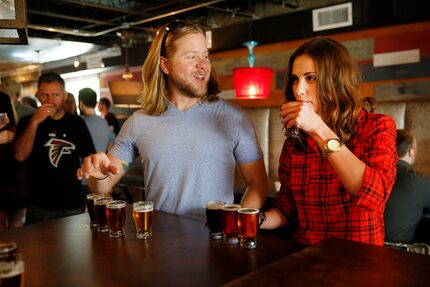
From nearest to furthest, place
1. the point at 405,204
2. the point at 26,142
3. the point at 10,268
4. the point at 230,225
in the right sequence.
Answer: the point at 10,268, the point at 230,225, the point at 405,204, the point at 26,142

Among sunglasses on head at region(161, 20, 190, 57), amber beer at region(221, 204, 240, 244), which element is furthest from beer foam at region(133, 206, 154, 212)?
sunglasses on head at region(161, 20, 190, 57)

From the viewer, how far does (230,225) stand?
135cm

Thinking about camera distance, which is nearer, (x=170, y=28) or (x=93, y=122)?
(x=170, y=28)

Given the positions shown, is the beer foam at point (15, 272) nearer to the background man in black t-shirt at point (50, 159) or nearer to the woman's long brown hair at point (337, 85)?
the woman's long brown hair at point (337, 85)

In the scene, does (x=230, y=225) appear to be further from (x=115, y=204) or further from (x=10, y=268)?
(x=10, y=268)

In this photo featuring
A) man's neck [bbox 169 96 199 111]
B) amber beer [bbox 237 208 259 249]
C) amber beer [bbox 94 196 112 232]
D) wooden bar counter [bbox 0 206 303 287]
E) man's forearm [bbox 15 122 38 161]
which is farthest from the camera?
man's forearm [bbox 15 122 38 161]

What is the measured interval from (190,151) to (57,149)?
62.0 inches

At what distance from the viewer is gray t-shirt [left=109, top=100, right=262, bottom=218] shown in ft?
6.21

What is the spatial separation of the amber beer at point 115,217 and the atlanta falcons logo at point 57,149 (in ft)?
5.69

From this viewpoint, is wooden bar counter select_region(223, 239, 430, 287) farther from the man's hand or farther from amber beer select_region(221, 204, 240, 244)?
the man's hand

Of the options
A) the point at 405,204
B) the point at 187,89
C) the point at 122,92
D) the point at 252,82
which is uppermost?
the point at 122,92

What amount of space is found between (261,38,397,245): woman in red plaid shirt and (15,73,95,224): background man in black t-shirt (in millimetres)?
1930

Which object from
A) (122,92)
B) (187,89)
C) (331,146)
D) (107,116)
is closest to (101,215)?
(187,89)

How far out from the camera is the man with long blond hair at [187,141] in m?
1.90
